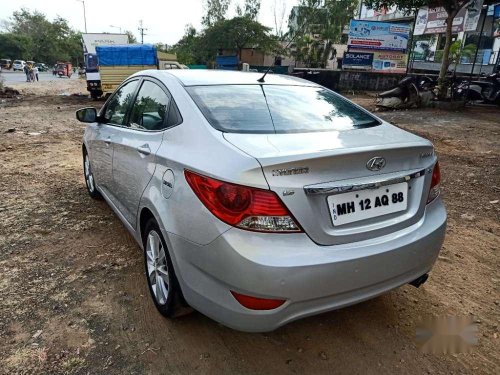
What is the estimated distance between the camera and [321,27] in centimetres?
4341

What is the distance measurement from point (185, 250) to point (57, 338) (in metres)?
1.06

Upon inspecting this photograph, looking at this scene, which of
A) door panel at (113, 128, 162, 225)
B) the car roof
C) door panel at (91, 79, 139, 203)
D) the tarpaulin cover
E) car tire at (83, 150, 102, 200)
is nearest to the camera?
door panel at (113, 128, 162, 225)

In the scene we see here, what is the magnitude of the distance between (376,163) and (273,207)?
618 millimetres

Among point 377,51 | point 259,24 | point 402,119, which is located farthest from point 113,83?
point 259,24

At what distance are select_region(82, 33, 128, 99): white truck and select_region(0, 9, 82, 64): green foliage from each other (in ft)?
220

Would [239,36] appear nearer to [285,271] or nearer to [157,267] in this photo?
[157,267]

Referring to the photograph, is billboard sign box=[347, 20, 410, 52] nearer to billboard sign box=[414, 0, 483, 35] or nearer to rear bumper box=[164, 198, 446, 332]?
billboard sign box=[414, 0, 483, 35]

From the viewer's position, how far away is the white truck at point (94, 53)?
19.3 m

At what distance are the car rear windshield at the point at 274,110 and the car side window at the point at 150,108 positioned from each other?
0.81 ft

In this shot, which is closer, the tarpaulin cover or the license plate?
the license plate

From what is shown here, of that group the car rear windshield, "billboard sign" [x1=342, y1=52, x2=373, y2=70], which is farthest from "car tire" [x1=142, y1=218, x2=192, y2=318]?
"billboard sign" [x1=342, y1=52, x2=373, y2=70]

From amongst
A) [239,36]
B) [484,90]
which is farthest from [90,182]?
[239,36]

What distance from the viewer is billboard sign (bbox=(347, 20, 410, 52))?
77.3 feet

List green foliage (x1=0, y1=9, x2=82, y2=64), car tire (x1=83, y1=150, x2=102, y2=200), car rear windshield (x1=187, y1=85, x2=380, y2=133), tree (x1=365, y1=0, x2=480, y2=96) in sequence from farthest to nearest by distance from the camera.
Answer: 1. green foliage (x1=0, y1=9, x2=82, y2=64)
2. tree (x1=365, y1=0, x2=480, y2=96)
3. car tire (x1=83, y1=150, x2=102, y2=200)
4. car rear windshield (x1=187, y1=85, x2=380, y2=133)
